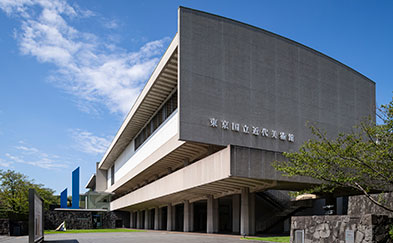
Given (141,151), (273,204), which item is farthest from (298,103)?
(141,151)

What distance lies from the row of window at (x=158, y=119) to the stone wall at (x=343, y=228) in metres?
21.6

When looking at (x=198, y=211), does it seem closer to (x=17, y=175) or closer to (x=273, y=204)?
(x=273, y=204)

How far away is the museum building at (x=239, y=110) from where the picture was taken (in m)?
27.8

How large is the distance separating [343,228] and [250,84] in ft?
62.7

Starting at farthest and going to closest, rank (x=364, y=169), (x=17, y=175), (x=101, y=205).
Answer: (x=101, y=205), (x=17, y=175), (x=364, y=169)

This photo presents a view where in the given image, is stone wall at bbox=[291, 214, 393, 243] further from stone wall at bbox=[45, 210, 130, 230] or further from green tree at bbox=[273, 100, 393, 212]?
stone wall at bbox=[45, 210, 130, 230]

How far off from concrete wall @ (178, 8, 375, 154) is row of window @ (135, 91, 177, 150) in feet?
21.7

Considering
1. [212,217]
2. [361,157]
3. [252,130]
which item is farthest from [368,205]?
[212,217]

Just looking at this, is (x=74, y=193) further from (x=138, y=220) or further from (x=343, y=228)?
(x=343, y=228)

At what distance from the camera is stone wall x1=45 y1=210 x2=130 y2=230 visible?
57.9 meters

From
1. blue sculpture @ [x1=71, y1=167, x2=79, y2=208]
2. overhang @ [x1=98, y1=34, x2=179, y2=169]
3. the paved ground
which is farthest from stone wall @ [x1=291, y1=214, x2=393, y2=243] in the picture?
blue sculpture @ [x1=71, y1=167, x2=79, y2=208]

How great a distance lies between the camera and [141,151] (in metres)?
46.4

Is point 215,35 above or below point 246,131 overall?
above

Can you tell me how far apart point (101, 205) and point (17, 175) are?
2212 cm
